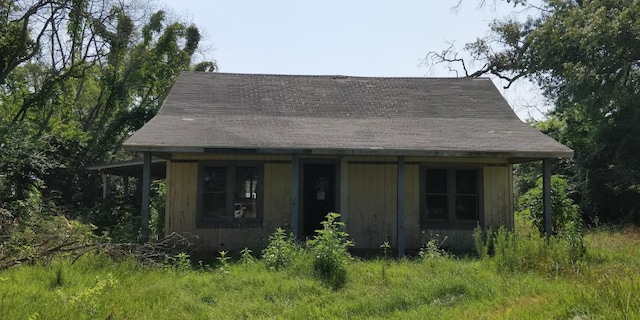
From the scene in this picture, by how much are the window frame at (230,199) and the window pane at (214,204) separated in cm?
7

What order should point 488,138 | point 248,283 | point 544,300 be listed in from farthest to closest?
point 488,138 → point 248,283 → point 544,300

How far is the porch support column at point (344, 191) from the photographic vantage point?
35.9 feet

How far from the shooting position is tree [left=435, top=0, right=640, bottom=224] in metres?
14.9

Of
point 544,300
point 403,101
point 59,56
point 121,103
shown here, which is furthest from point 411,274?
point 59,56

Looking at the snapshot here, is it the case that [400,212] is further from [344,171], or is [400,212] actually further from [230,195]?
[230,195]

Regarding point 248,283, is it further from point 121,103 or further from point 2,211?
point 121,103

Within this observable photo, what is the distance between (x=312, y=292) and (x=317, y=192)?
5.34 metres

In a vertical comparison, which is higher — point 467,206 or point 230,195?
point 230,195

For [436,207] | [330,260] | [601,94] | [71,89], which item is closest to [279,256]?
[330,260]

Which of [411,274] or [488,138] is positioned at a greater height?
[488,138]

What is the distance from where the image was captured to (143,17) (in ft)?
79.3

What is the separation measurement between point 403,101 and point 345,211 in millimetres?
4007

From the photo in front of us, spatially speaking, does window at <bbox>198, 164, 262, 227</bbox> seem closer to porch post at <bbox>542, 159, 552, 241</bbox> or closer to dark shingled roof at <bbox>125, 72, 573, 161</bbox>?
dark shingled roof at <bbox>125, 72, 573, 161</bbox>

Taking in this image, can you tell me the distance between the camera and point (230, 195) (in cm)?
1090
